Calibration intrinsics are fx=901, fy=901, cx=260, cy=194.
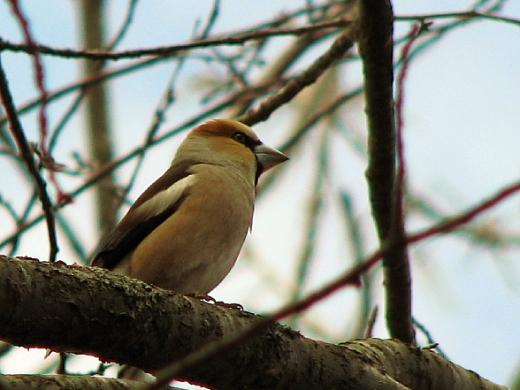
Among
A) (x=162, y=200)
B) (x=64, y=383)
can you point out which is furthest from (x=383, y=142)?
(x=64, y=383)

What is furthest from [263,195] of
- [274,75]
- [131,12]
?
[131,12]

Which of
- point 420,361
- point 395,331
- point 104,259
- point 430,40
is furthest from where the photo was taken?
point 430,40

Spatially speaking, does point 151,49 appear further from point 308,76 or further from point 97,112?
point 97,112

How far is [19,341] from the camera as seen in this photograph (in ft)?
7.85

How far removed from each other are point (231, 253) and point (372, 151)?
1029 mm

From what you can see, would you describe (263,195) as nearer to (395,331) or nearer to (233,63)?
(233,63)

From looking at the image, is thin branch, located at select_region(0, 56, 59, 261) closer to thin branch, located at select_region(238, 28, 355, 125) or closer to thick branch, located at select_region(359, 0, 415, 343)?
thick branch, located at select_region(359, 0, 415, 343)

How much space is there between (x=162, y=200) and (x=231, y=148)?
1077mm

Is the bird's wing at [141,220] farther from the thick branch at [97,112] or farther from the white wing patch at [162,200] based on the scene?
the thick branch at [97,112]

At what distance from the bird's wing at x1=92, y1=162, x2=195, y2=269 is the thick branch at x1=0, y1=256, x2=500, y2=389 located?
1356 mm

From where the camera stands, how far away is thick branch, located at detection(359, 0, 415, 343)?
313 cm

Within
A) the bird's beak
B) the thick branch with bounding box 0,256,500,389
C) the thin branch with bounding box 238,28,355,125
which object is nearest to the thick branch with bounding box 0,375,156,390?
the thick branch with bounding box 0,256,500,389

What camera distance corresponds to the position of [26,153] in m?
3.24

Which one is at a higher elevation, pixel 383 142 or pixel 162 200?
pixel 162 200
